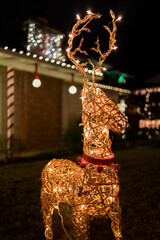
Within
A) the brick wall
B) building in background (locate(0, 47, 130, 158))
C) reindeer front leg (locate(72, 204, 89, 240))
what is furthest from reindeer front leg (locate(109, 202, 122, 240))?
the brick wall

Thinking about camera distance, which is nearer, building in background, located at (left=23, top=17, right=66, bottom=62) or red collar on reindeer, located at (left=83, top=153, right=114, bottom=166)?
red collar on reindeer, located at (left=83, top=153, right=114, bottom=166)

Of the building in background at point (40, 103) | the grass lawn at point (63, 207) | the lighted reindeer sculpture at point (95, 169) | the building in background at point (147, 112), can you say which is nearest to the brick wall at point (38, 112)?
the building in background at point (40, 103)

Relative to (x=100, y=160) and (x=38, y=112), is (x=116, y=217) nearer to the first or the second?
(x=100, y=160)

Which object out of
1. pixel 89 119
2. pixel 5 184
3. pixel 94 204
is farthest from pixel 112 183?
pixel 5 184

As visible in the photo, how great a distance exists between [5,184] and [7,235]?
1.87 metres

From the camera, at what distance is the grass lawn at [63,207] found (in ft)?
9.37

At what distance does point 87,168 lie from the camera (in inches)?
82.5

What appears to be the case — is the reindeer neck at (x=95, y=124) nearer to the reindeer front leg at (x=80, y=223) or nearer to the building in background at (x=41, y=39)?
the reindeer front leg at (x=80, y=223)

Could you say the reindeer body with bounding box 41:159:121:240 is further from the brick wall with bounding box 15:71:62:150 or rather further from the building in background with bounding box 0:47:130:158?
the brick wall with bounding box 15:71:62:150

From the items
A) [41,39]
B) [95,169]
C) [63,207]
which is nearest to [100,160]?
[95,169]

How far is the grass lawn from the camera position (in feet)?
9.37

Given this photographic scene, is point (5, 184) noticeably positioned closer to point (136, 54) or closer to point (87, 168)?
point (87, 168)

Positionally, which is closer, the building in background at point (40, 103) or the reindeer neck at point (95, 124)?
the reindeer neck at point (95, 124)

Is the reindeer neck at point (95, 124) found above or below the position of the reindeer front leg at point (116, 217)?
above
